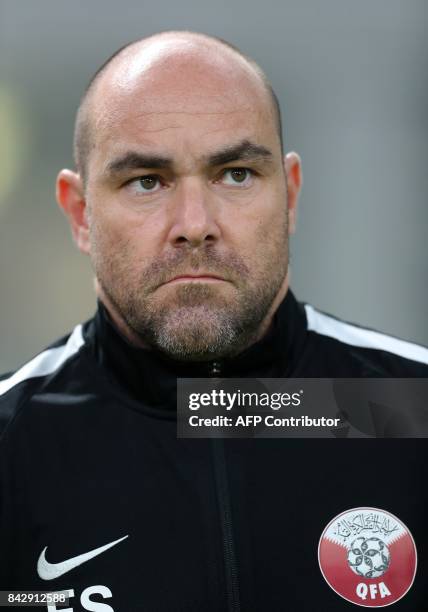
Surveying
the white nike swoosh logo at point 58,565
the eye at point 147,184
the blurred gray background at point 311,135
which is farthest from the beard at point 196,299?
the blurred gray background at point 311,135

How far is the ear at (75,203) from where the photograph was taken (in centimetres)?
212

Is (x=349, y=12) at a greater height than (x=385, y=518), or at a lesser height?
greater

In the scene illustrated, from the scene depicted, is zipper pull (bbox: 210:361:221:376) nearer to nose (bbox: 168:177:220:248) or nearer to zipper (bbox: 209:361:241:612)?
zipper (bbox: 209:361:241:612)

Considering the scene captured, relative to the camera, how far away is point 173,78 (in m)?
1.89

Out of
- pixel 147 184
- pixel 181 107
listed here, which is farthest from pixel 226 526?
pixel 181 107

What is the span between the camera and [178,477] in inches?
70.5

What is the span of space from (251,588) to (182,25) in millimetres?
3968

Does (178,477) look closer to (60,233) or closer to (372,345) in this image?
(372,345)

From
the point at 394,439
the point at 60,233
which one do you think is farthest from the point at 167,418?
the point at 60,233

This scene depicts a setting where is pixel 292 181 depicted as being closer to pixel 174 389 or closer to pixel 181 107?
pixel 181 107

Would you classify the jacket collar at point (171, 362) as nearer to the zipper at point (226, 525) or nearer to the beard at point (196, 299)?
the beard at point (196, 299)

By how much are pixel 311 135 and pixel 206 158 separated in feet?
10.7

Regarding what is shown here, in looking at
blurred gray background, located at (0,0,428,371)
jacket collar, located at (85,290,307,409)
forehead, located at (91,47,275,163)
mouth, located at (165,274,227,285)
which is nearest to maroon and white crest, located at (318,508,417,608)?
jacket collar, located at (85,290,307,409)

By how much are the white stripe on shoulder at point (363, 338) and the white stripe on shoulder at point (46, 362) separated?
23.5 inches
